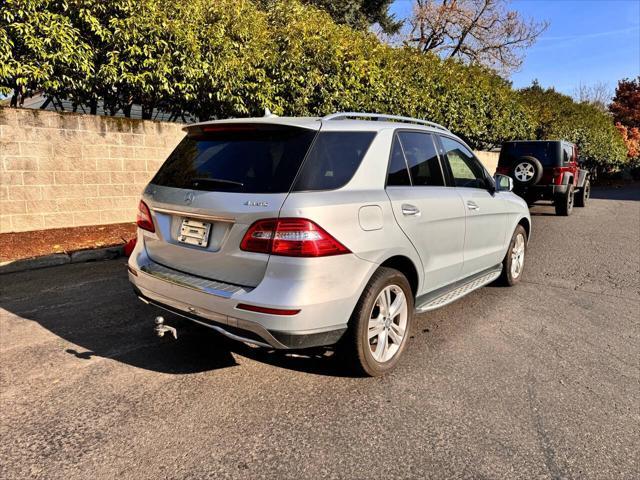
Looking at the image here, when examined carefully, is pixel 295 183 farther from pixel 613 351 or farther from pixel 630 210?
pixel 630 210

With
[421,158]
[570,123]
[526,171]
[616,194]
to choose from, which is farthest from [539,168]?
[616,194]

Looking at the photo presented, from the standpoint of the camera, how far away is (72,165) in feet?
23.3

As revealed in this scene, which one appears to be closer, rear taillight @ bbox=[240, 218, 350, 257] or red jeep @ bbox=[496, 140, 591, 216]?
rear taillight @ bbox=[240, 218, 350, 257]

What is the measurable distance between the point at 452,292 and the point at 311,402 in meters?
1.71

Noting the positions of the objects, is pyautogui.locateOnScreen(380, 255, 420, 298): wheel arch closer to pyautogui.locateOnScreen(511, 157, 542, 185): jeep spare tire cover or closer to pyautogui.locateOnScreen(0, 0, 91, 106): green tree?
pyautogui.locateOnScreen(0, 0, 91, 106): green tree

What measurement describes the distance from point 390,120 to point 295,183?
149cm

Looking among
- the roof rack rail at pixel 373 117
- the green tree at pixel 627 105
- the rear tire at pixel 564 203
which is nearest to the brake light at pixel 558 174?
the rear tire at pixel 564 203

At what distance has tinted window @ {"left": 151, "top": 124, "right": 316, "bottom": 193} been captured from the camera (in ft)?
8.69

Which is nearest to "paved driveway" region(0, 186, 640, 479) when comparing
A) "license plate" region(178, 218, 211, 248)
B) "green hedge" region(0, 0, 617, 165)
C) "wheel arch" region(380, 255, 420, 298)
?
"wheel arch" region(380, 255, 420, 298)

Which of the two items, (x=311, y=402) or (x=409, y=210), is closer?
(x=311, y=402)

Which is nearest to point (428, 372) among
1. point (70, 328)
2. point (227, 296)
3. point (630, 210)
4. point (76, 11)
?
point (227, 296)

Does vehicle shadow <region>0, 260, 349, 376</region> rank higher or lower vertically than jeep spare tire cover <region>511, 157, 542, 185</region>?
lower

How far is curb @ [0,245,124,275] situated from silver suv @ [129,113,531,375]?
3.28 metres

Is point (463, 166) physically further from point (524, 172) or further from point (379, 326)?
point (524, 172)
